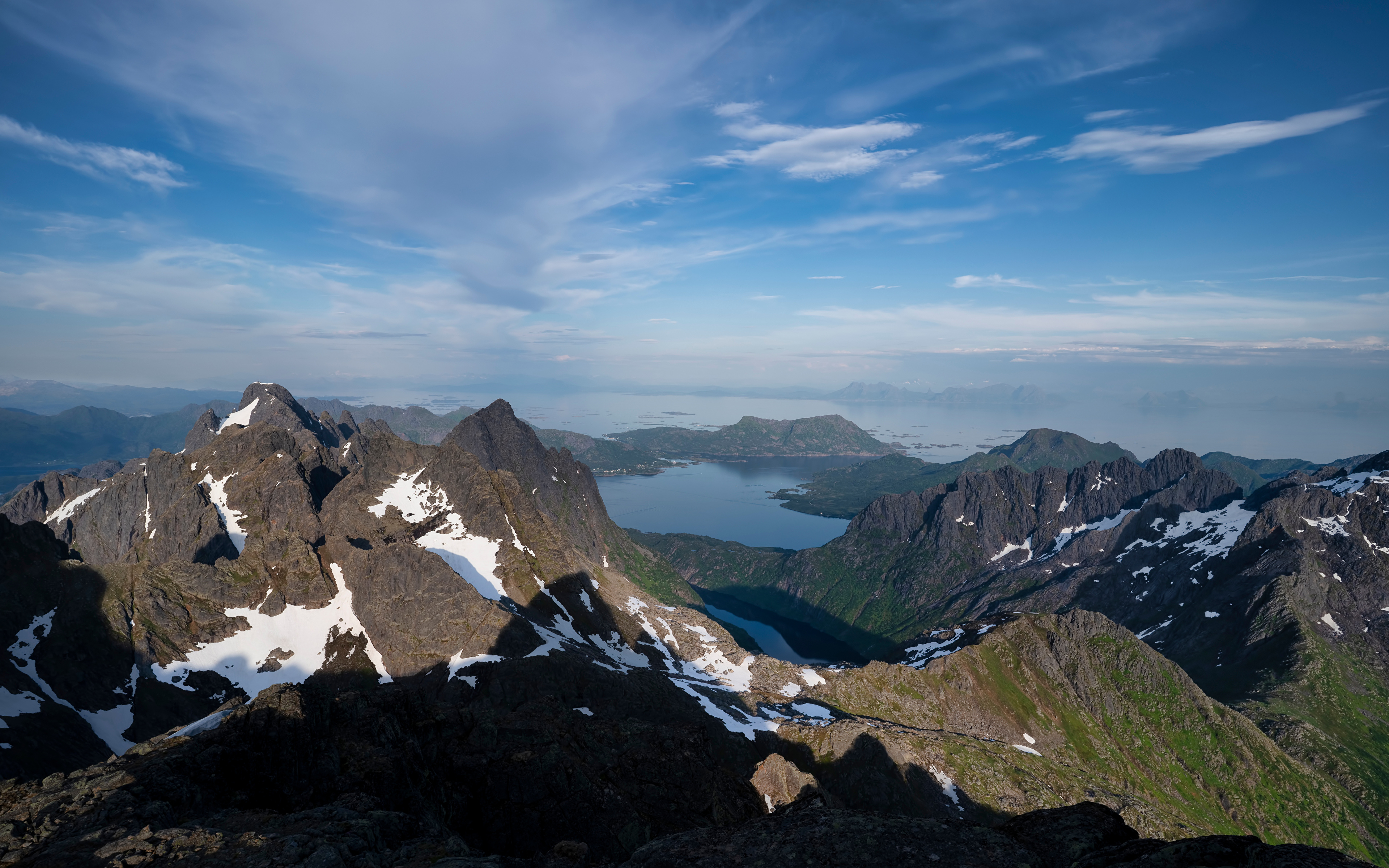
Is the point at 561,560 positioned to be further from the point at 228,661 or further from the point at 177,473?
the point at 177,473

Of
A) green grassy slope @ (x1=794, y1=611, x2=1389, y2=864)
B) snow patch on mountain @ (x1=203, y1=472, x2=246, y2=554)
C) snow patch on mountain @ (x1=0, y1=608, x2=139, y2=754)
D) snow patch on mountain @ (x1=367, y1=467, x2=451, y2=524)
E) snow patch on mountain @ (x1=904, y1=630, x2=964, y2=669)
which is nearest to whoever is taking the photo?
snow patch on mountain @ (x1=0, y1=608, x2=139, y2=754)

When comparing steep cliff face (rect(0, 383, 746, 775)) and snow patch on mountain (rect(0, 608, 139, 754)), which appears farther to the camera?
steep cliff face (rect(0, 383, 746, 775))

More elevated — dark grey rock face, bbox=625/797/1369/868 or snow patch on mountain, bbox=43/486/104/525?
dark grey rock face, bbox=625/797/1369/868

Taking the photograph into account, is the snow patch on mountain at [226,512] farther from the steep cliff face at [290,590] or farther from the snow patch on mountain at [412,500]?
the snow patch on mountain at [412,500]

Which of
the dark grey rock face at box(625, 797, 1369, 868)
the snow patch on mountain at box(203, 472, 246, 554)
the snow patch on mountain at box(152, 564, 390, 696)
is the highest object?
the dark grey rock face at box(625, 797, 1369, 868)

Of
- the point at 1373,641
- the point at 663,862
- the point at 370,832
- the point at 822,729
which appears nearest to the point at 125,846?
the point at 370,832

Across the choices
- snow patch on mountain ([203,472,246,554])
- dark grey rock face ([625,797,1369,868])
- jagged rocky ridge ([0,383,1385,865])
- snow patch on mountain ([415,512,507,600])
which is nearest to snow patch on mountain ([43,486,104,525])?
jagged rocky ridge ([0,383,1385,865])

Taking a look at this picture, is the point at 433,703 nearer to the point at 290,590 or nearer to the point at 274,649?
the point at 274,649

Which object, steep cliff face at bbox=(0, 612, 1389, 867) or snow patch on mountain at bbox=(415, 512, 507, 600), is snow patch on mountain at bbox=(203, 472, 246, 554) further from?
steep cliff face at bbox=(0, 612, 1389, 867)

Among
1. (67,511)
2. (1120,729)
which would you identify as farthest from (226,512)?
(1120,729)

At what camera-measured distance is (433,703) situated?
169 feet

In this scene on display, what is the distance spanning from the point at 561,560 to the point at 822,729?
72309mm

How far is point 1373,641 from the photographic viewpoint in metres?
174

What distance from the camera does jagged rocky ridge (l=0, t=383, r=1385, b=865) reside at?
95.5 ft
